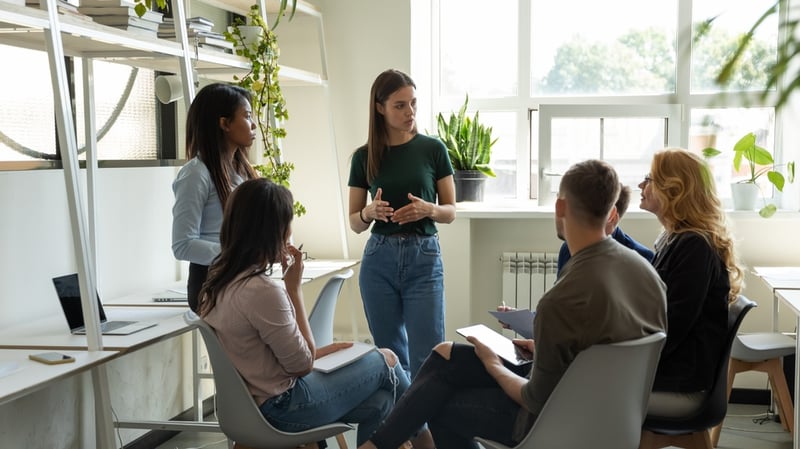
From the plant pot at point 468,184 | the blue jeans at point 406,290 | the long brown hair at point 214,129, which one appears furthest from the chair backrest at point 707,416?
the plant pot at point 468,184

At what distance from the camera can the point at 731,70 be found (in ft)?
1.38

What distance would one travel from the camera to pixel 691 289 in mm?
2326

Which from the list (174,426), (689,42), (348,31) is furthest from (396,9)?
(689,42)

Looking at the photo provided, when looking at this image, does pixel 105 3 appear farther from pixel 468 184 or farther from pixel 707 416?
pixel 468 184

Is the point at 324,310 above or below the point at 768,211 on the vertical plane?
below

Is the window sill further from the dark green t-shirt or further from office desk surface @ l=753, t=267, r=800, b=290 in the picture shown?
the dark green t-shirt

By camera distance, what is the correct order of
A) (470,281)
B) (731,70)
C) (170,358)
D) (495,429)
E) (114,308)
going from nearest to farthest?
1. (731,70)
2. (495,429)
3. (114,308)
4. (170,358)
5. (470,281)

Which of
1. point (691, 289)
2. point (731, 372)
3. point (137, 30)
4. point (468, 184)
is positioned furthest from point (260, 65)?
point (731, 372)

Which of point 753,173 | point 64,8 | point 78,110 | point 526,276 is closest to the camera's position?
point 64,8

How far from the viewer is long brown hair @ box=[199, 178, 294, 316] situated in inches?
86.7

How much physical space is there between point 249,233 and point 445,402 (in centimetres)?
71

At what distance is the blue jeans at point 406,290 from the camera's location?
3.09m

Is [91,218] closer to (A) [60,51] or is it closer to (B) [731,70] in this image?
(A) [60,51]

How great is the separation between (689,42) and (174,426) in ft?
9.97
